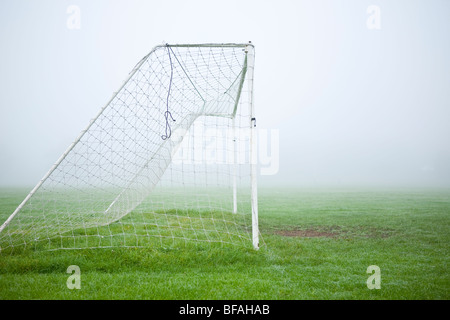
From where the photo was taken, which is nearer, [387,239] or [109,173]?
[109,173]

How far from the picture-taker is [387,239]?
7062mm

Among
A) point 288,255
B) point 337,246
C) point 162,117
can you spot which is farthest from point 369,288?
point 162,117

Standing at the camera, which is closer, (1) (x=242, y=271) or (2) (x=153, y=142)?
(1) (x=242, y=271)

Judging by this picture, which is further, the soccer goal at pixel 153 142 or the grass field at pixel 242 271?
the soccer goal at pixel 153 142

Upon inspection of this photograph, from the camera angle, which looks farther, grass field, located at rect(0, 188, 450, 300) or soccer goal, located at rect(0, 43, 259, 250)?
soccer goal, located at rect(0, 43, 259, 250)

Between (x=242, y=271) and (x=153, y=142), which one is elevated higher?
(x=153, y=142)

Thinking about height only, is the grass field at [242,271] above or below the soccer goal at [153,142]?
below

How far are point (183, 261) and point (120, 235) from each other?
2305 millimetres

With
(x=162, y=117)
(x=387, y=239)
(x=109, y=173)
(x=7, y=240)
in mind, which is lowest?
(x=387, y=239)

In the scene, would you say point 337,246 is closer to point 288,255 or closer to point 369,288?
point 288,255

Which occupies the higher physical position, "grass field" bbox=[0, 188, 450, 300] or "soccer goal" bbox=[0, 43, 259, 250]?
"soccer goal" bbox=[0, 43, 259, 250]

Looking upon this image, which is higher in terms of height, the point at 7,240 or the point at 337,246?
the point at 7,240
